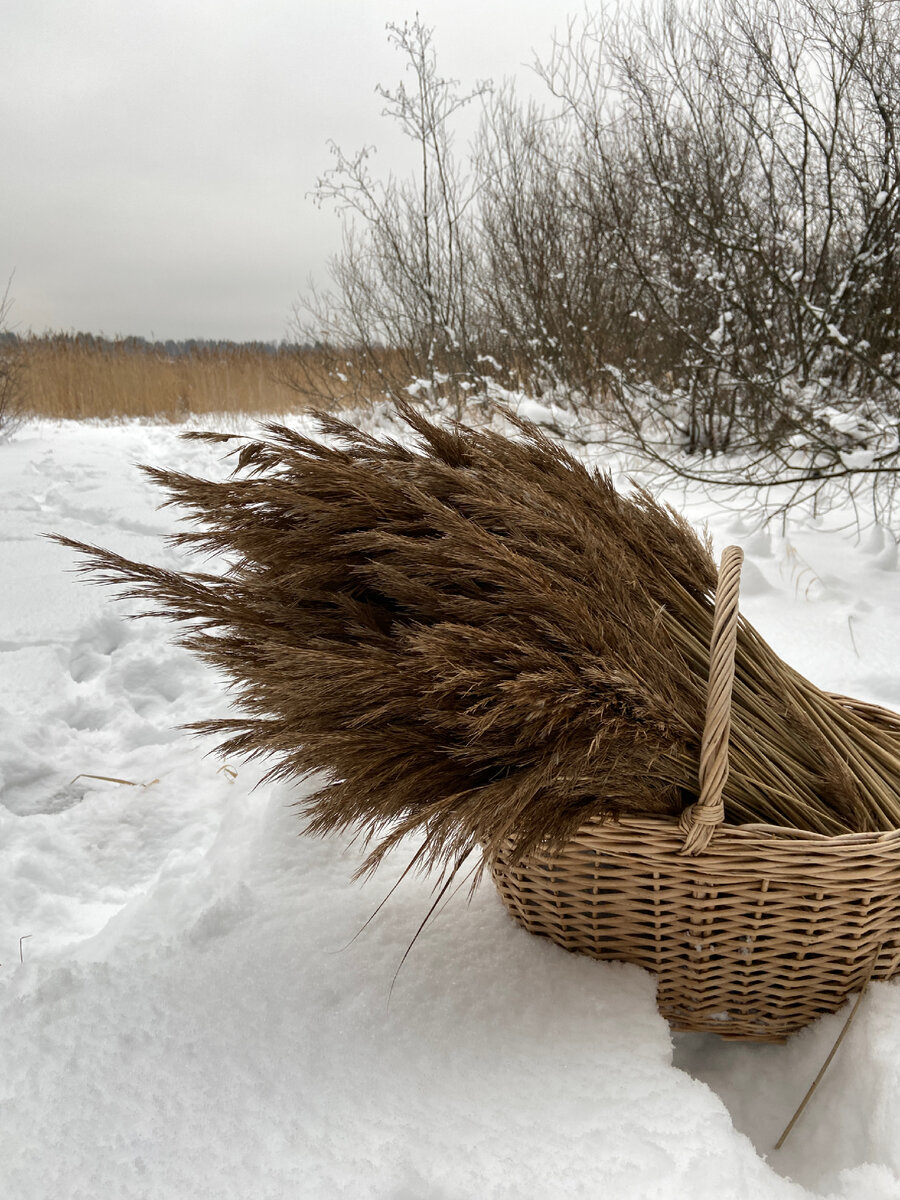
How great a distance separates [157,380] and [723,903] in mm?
11456

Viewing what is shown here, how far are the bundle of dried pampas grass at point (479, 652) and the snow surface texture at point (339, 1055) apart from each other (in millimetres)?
212

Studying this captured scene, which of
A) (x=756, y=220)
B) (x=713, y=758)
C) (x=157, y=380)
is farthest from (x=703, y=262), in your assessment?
(x=157, y=380)

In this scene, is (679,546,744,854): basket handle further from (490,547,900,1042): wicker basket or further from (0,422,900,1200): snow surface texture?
(0,422,900,1200): snow surface texture

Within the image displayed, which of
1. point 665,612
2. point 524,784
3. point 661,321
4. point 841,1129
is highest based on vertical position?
point 661,321

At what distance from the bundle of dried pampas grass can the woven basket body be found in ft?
0.24

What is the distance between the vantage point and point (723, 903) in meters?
0.95

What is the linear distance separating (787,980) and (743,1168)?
0.30 metres

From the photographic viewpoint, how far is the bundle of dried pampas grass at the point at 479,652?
86 centimetres

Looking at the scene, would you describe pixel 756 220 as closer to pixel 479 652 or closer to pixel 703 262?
pixel 703 262

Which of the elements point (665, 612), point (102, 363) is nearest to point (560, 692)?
point (665, 612)

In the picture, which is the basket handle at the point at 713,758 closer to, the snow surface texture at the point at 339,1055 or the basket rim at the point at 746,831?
the basket rim at the point at 746,831

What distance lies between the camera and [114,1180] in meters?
0.75

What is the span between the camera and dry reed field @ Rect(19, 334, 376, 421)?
1005 centimetres

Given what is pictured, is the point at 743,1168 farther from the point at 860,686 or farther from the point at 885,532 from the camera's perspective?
the point at 885,532
